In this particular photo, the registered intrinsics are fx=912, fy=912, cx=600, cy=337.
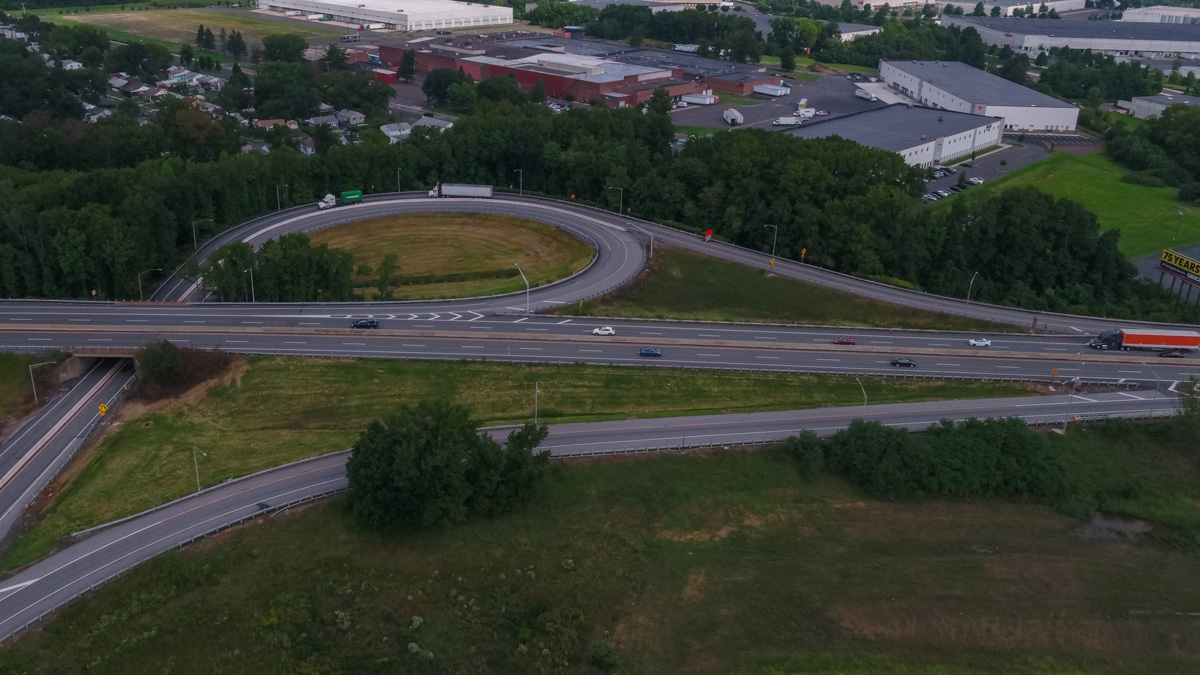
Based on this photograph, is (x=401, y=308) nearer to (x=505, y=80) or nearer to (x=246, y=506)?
(x=246, y=506)

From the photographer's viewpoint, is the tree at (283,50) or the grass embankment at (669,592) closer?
the grass embankment at (669,592)

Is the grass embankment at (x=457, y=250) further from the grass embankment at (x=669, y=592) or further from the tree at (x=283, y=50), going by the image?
the tree at (x=283, y=50)

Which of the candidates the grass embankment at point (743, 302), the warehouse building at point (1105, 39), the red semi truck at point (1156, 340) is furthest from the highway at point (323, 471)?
the warehouse building at point (1105, 39)

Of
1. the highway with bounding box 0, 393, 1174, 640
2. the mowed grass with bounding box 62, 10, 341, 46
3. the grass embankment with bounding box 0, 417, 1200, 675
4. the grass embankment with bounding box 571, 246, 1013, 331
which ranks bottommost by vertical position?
the grass embankment with bounding box 0, 417, 1200, 675

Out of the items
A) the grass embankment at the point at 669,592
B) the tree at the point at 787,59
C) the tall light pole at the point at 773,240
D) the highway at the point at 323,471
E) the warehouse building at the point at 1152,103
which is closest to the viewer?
the grass embankment at the point at 669,592

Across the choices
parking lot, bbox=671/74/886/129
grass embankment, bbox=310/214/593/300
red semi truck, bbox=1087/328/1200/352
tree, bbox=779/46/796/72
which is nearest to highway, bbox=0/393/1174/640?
red semi truck, bbox=1087/328/1200/352

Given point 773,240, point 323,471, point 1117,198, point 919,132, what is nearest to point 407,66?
Answer: point 919,132

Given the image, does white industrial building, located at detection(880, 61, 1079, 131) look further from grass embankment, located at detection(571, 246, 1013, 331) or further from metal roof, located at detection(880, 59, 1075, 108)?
grass embankment, located at detection(571, 246, 1013, 331)
